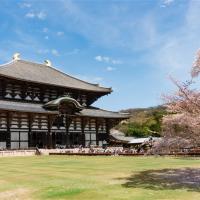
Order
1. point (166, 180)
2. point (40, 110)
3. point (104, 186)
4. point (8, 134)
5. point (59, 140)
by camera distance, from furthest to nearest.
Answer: point (59, 140) → point (40, 110) → point (8, 134) → point (166, 180) → point (104, 186)

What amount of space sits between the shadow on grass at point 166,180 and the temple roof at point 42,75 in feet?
115

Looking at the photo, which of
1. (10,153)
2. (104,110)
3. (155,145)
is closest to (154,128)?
(104,110)

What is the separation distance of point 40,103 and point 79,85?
10050 mm

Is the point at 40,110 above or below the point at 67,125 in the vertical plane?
above

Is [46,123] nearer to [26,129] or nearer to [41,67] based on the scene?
[26,129]

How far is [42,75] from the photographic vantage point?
64.6 m

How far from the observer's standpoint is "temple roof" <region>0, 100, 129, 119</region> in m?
51.9

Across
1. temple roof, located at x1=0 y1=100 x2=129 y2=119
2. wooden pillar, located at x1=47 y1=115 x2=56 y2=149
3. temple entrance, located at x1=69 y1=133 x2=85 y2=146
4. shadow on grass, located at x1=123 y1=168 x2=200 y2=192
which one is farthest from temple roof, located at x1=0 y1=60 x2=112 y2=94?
shadow on grass, located at x1=123 y1=168 x2=200 y2=192

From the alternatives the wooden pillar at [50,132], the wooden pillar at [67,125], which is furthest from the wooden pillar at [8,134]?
the wooden pillar at [67,125]

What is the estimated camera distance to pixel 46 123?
58.0 m

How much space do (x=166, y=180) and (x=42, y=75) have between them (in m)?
47.5

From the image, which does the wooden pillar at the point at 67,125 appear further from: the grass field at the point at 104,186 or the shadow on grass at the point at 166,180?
the grass field at the point at 104,186

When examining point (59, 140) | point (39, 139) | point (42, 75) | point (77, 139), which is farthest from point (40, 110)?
point (42, 75)

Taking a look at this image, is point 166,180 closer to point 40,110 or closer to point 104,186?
point 104,186
